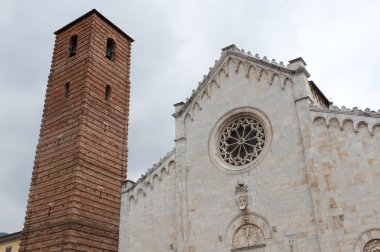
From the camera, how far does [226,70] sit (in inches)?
864

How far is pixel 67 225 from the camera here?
77.4 ft

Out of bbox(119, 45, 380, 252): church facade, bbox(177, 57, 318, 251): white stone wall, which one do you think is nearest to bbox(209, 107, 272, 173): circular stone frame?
bbox(119, 45, 380, 252): church facade

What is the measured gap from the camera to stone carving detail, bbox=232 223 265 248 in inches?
710

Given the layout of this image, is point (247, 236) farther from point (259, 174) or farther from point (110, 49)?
point (110, 49)

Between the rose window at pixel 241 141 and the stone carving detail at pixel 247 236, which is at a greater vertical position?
the rose window at pixel 241 141

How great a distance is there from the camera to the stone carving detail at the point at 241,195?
18.7 metres

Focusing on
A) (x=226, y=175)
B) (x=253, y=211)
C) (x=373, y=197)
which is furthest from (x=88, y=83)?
(x=373, y=197)

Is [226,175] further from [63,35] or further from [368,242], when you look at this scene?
[63,35]

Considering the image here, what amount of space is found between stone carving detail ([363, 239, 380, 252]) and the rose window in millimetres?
5909

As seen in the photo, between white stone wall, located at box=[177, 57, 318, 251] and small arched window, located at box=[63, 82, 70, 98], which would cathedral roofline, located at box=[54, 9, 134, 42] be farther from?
white stone wall, located at box=[177, 57, 318, 251]

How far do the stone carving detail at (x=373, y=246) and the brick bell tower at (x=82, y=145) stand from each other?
14.9 meters

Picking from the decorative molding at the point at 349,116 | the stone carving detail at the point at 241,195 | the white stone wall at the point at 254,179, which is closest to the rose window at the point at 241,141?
the white stone wall at the point at 254,179

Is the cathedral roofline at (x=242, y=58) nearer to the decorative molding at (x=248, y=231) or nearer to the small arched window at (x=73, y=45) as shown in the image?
the decorative molding at (x=248, y=231)

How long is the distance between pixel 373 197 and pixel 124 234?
39.1ft
